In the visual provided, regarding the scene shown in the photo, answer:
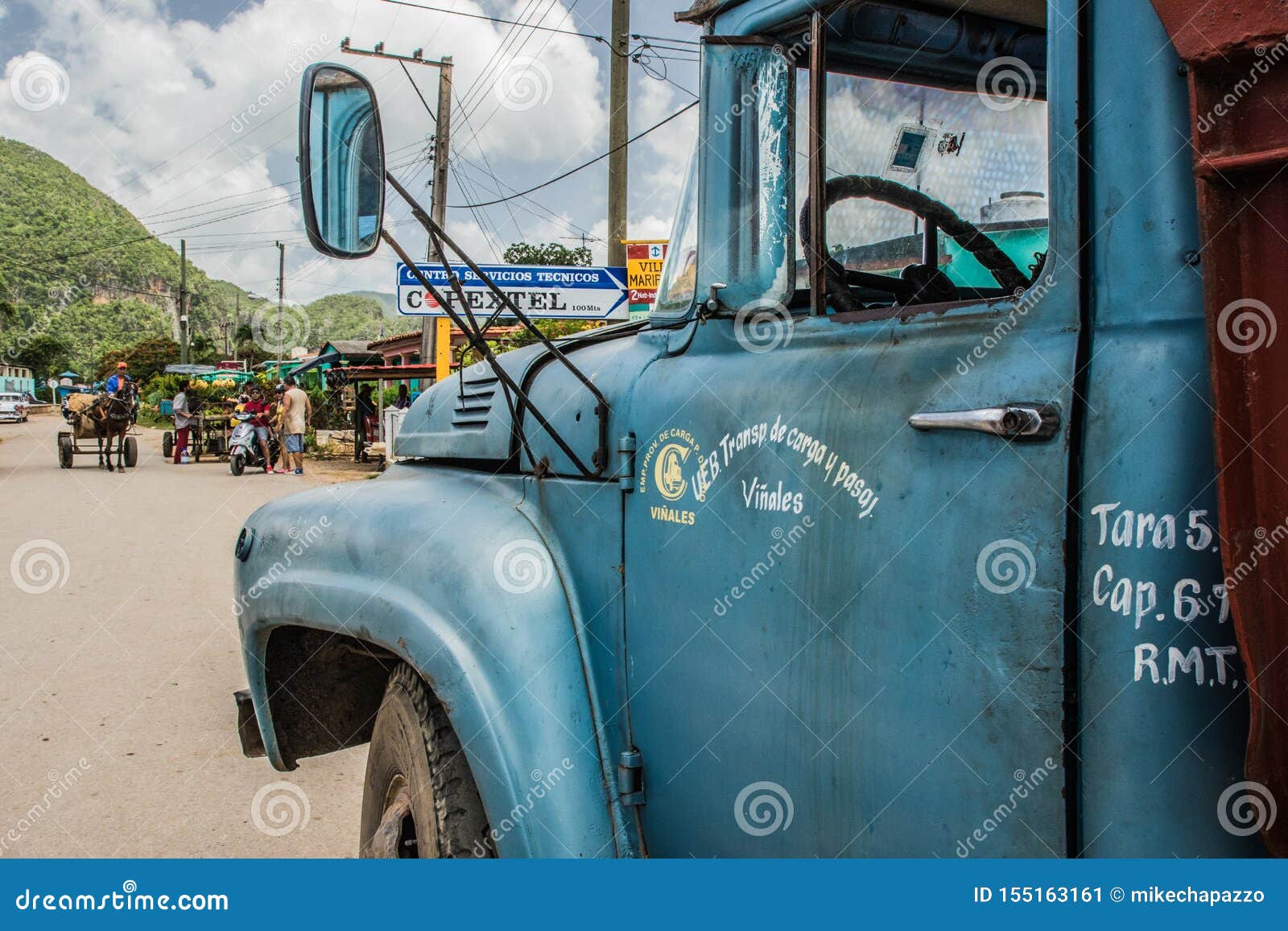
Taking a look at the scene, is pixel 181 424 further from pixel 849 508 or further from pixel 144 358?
pixel 144 358

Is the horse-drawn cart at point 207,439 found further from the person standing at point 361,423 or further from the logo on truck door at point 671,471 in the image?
the logo on truck door at point 671,471

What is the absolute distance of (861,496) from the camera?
4.94 feet

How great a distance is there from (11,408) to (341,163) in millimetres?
52781

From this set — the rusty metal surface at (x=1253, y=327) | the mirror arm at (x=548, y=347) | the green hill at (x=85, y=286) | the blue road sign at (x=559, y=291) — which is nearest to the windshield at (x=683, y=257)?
the mirror arm at (x=548, y=347)

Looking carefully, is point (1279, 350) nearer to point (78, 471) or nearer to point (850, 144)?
point (850, 144)

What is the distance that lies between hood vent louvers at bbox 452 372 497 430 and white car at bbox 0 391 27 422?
51859mm

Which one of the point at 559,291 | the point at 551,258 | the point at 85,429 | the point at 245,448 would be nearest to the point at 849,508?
the point at 559,291

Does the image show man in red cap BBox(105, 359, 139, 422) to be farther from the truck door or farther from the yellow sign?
the truck door

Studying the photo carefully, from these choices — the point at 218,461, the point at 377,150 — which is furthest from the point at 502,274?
the point at 218,461

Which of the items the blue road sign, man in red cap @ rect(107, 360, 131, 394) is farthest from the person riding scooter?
the blue road sign

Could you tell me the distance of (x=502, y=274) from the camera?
38.5 feet

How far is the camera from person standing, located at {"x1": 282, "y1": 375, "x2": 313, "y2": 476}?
18953 millimetres

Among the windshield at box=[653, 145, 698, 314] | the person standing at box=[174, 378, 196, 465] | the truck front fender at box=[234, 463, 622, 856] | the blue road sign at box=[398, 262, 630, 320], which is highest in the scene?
the blue road sign at box=[398, 262, 630, 320]

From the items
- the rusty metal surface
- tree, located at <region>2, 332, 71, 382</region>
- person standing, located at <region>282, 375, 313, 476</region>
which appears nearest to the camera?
the rusty metal surface
